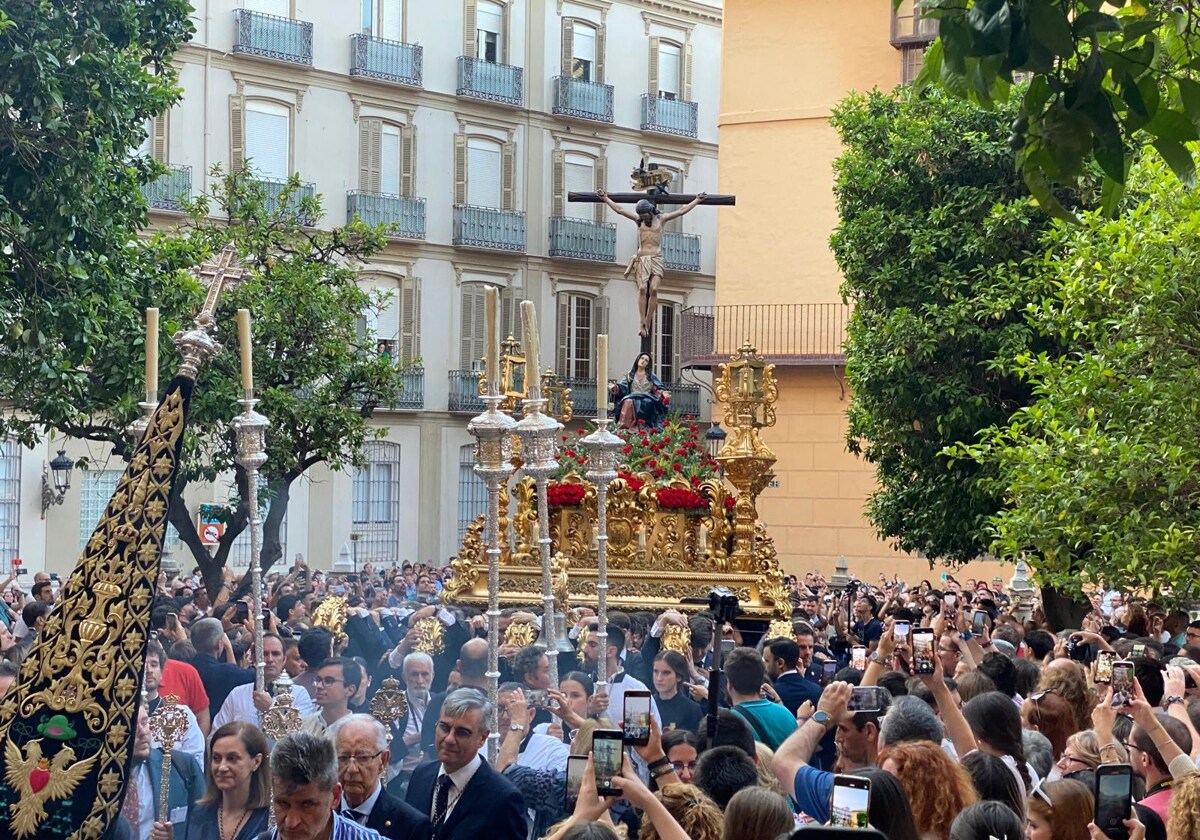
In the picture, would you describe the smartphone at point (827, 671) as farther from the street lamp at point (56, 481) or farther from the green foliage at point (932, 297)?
the street lamp at point (56, 481)

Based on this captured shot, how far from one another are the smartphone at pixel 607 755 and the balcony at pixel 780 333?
26119mm

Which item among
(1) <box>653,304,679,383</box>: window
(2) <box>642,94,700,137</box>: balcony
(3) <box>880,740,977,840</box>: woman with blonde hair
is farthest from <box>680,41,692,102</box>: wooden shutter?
(3) <box>880,740,977,840</box>: woman with blonde hair

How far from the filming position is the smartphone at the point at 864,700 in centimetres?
690

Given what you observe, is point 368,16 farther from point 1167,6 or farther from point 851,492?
point 1167,6

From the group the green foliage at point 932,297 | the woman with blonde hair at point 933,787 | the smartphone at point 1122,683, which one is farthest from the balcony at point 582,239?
the woman with blonde hair at point 933,787

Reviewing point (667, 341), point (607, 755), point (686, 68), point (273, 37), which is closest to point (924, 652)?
point (607, 755)

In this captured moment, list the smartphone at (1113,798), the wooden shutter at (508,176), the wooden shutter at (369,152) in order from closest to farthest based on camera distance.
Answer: the smartphone at (1113,798) < the wooden shutter at (369,152) < the wooden shutter at (508,176)

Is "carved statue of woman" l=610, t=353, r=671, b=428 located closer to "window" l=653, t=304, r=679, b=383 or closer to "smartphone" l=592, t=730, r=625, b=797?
"smartphone" l=592, t=730, r=625, b=797

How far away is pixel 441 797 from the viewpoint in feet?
21.6

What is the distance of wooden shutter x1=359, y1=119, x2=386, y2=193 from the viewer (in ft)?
115

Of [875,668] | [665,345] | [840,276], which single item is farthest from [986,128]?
[665,345]

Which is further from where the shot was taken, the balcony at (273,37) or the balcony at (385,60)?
the balcony at (385,60)

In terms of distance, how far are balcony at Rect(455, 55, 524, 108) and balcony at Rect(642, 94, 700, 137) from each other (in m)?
3.16

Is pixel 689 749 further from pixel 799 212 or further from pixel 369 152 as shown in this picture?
pixel 369 152
